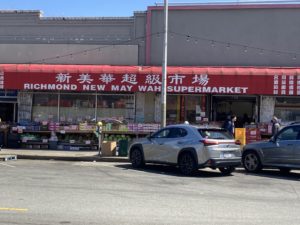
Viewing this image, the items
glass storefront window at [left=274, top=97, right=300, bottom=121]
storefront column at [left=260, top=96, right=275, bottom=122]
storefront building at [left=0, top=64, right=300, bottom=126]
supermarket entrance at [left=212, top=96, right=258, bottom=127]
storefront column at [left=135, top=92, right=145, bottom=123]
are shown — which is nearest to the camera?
storefront building at [left=0, top=64, right=300, bottom=126]

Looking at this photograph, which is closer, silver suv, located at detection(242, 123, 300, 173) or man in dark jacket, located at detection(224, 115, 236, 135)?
silver suv, located at detection(242, 123, 300, 173)

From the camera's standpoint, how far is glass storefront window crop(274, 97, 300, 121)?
74.7 ft

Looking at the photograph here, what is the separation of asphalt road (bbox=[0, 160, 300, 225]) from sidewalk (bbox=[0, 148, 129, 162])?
383 centimetres

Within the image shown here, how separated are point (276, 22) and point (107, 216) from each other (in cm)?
1689

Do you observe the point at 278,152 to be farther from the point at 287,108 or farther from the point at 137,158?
the point at 287,108

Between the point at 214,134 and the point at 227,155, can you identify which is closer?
the point at 227,155

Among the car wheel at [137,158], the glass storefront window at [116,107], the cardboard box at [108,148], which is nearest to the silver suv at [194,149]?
the car wheel at [137,158]

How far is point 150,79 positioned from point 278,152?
321 inches

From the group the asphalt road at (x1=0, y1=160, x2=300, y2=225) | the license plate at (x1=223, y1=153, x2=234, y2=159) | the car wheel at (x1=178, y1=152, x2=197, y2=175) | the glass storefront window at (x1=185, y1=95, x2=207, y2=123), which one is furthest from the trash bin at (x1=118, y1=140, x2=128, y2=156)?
the license plate at (x1=223, y1=153, x2=234, y2=159)

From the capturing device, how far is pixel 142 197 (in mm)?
10914

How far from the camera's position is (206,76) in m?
22.3

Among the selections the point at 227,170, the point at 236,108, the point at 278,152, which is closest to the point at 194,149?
the point at 227,170

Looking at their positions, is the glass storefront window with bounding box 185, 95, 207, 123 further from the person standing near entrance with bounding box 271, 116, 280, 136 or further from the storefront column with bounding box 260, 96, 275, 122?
the person standing near entrance with bounding box 271, 116, 280, 136

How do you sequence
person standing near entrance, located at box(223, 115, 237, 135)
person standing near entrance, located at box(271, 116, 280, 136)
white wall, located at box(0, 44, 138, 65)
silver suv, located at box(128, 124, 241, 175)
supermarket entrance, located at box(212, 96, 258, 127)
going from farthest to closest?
white wall, located at box(0, 44, 138, 65) < supermarket entrance, located at box(212, 96, 258, 127) < person standing near entrance, located at box(223, 115, 237, 135) < person standing near entrance, located at box(271, 116, 280, 136) < silver suv, located at box(128, 124, 241, 175)
